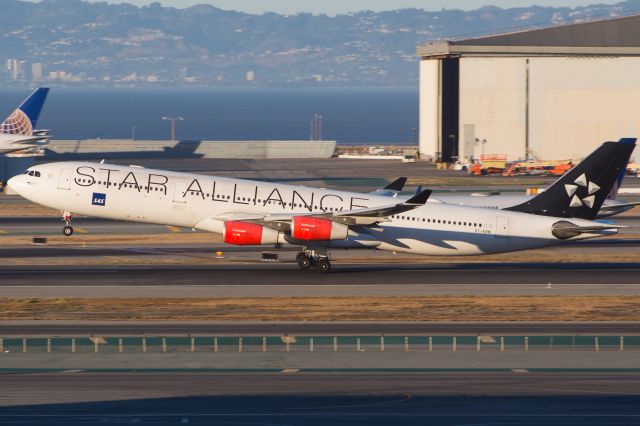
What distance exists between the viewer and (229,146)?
154375mm

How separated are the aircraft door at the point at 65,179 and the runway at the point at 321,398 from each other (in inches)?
932

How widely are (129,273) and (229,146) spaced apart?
101 metres

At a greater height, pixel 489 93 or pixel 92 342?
pixel 489 93

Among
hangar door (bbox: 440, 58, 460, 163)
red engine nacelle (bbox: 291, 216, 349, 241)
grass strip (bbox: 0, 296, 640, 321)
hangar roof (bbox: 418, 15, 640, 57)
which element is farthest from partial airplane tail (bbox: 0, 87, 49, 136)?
grass strip (bbox: 0, 296, 640, 321)

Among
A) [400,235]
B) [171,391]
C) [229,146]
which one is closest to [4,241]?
[400,235]

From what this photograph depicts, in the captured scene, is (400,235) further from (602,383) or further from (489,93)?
(489,93)

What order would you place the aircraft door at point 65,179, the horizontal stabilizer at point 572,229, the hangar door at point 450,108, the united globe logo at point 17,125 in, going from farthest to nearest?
the hangar door at point 450,108 < the united globe logo at point 17,125 < the aircraft door at point 65,179 < the horizontal stabilizer at point 572,229

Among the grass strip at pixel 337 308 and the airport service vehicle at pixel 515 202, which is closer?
the grass strip at pixel 337 308

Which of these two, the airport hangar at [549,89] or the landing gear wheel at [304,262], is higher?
the airport hangar at [549,89]

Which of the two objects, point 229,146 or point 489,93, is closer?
point 489,93

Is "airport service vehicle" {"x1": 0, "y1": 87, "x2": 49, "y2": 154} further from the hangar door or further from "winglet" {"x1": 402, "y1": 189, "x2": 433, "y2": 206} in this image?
"winglet" {"x1": 402, "y1": 189, "x2": 433, "y2": 206}

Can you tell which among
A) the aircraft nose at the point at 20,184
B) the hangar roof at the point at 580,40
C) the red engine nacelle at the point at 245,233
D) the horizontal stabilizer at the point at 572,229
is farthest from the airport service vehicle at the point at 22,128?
the horizontal stabilizer at the point at 572,229

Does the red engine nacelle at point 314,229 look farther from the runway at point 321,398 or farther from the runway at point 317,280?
the runway at point 321,398

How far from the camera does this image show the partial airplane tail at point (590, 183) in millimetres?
56000
